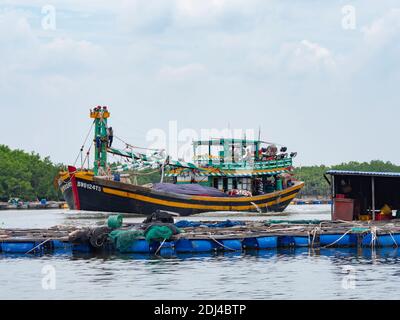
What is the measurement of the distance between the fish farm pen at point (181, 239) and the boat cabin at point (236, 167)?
3523 cm

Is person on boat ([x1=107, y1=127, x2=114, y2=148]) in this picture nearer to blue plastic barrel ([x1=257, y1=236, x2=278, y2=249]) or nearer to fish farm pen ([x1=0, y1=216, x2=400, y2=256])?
fish farm pen ([x1=0, y1=216, x2=400, y2=256])

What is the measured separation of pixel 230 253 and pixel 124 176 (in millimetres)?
37827

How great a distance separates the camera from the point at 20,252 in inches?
1537

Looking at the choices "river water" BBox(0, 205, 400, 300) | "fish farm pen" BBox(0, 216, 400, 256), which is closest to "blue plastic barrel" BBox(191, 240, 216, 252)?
"fish farm pen" BBox(0, 216, 400, 256)

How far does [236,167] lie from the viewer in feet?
252

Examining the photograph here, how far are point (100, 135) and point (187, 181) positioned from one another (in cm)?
959

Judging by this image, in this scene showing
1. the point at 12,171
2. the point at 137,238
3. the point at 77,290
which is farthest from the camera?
the point at 12,171

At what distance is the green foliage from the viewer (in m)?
156

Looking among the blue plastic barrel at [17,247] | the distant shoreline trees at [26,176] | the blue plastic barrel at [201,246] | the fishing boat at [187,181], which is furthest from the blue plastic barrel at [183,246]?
the distant shoreline trees at [26,176]

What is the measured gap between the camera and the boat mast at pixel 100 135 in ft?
240

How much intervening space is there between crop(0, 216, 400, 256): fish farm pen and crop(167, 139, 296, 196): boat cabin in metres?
35.2

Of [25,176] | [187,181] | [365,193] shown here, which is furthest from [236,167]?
[25,176]

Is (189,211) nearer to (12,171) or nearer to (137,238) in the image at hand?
(137,238)
